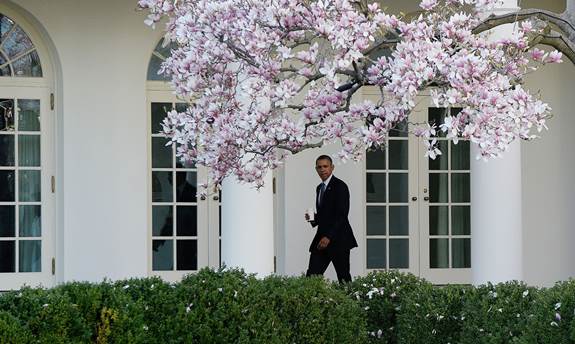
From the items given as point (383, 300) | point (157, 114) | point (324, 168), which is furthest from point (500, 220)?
point (157, 114)

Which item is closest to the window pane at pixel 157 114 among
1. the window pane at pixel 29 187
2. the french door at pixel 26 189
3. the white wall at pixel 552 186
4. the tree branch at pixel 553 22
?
the french door at pixel 26 189

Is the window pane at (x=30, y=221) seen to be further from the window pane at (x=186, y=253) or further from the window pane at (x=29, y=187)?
the window pane at (x=186, y=253)

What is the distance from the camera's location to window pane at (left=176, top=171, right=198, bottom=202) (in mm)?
13070

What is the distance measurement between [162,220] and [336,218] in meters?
2.65

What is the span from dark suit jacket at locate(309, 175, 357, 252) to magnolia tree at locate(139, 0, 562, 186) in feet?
15.5

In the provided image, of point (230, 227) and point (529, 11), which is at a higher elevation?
point (529, 11)

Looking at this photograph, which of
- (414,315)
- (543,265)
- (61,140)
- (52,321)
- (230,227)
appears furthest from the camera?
(543,265)

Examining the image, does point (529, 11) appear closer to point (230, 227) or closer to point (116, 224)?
point (230, 227)

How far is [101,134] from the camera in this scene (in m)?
12.7

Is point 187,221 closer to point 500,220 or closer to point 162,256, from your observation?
point 162,256

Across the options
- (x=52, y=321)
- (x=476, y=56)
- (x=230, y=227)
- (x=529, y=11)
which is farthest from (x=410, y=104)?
(x=230, y=227)

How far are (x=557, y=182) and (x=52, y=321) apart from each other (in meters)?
8.33

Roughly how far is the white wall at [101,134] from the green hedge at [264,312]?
4.70m

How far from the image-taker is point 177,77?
21.9ft
